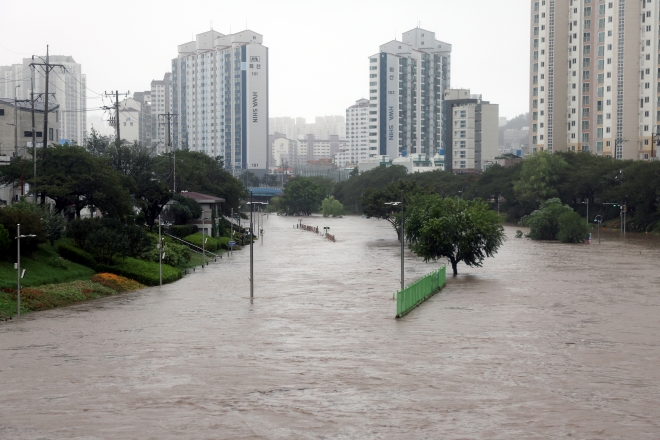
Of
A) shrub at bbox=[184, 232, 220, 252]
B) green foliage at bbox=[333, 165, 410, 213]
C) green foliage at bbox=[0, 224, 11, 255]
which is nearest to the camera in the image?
green foliage at bbox=[0, 224, 11, 255]

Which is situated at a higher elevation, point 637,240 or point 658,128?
point 658,128

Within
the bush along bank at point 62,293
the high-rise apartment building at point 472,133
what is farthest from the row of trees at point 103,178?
the high-rise apartment building at point 472,133

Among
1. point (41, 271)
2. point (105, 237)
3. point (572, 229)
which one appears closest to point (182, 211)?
point (105, 237)

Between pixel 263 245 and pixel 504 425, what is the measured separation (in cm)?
6905

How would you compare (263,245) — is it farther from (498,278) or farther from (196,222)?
(498,278)

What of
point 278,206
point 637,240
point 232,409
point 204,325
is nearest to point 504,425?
point 232,409

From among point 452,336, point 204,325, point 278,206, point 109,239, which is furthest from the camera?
point 278,206

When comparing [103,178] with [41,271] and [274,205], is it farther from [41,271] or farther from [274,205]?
[274,205]

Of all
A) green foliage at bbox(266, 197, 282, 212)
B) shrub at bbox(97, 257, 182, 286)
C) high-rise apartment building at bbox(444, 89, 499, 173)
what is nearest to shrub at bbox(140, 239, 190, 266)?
shrub at bbox(97, 257, 182, 286)

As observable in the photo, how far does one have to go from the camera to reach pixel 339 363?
30625 mm

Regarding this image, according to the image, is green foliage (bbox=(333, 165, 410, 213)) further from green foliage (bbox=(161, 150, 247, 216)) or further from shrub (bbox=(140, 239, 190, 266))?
shrub (bbox=(140, 239, 190, 266))

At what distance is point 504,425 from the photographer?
75.5 feet

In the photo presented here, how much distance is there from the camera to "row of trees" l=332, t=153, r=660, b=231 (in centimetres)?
10006

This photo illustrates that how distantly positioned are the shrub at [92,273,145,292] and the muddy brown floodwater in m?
1.78
